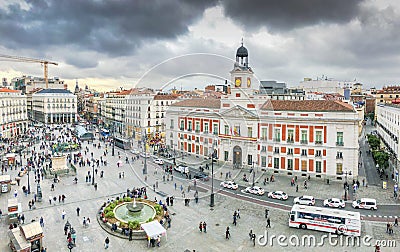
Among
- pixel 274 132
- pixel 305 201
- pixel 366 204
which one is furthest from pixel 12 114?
pixel 366 204

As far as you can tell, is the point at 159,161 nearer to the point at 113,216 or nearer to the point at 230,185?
the point at 230,185

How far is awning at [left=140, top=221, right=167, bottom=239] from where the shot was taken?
83.1ft

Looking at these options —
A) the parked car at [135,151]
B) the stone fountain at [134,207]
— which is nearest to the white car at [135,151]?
the parked car at [135,151]

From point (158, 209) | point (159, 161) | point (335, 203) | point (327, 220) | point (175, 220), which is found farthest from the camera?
point (159, 161)

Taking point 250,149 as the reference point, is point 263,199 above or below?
below

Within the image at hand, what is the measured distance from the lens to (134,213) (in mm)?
30641

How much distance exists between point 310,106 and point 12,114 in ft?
273

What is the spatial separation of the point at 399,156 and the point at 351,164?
289 inches

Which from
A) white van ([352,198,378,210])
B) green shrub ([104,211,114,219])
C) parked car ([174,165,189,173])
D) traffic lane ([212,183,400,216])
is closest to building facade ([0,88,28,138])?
parked car ([174,165,189,173])

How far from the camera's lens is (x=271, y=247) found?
25.3 m

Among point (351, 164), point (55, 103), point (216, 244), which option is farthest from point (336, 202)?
point (55, 103)

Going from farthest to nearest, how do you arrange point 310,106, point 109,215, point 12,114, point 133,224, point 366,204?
point 12,114 → point 310,106 → point 366,204 → point 109,215 → point 133,224

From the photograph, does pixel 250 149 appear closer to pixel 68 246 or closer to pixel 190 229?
pixel 190 229

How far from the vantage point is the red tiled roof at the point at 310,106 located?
1766 inches
